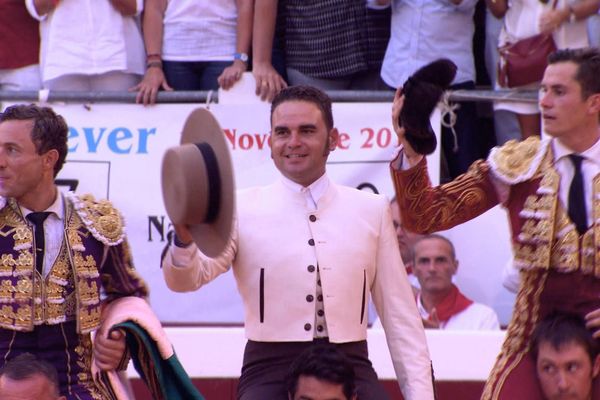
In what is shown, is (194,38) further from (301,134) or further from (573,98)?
(573,98)

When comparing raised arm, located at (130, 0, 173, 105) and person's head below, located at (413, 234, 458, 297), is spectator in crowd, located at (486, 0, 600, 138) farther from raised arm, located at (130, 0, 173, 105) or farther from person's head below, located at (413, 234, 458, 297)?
raised arm, located at (130, 0, 173, 105)

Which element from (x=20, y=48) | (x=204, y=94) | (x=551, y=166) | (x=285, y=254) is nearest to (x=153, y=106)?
(x=204, y=94)

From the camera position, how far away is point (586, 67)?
448cm

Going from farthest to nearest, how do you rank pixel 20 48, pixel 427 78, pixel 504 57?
pixel 20 48, pixel 504 57, pixel 427 78

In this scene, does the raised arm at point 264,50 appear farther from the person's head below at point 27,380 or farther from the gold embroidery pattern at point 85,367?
the person's head below at point 27,380

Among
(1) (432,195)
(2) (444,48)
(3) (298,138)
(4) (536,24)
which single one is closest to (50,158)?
(3) (298,138)

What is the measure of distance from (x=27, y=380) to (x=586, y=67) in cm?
208

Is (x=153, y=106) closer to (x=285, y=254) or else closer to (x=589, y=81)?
(x=285, y=254)

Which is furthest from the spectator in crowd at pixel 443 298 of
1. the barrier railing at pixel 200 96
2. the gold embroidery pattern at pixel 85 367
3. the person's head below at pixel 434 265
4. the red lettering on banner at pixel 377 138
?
the gold embroidery pattern at pixel 85 367

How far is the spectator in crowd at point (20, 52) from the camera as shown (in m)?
6.92

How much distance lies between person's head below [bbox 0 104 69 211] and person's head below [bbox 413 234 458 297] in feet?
6.75

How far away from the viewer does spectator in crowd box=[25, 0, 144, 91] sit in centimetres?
675

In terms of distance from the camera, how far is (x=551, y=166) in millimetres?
4492

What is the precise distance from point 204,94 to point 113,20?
655 mm
